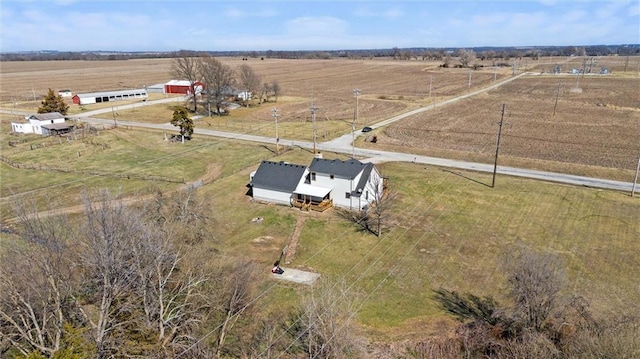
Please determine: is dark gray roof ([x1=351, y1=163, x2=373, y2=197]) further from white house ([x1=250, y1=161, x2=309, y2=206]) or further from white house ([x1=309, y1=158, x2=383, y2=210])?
white house ([x1=250, y1=161, x2=309, y2=206])

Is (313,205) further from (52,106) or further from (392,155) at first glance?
(52,106)

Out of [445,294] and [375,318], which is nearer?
[375,318]

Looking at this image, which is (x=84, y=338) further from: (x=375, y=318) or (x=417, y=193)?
(x=417, y=193)

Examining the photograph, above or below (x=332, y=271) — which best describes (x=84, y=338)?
above

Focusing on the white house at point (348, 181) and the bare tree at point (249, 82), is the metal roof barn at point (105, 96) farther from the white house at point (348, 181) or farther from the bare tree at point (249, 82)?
the white house at point (348, 181)

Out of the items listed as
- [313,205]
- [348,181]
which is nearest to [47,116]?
[313,205]

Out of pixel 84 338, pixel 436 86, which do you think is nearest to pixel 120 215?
pixel 84 338

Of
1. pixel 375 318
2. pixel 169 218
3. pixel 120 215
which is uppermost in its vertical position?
pixel 120 215
